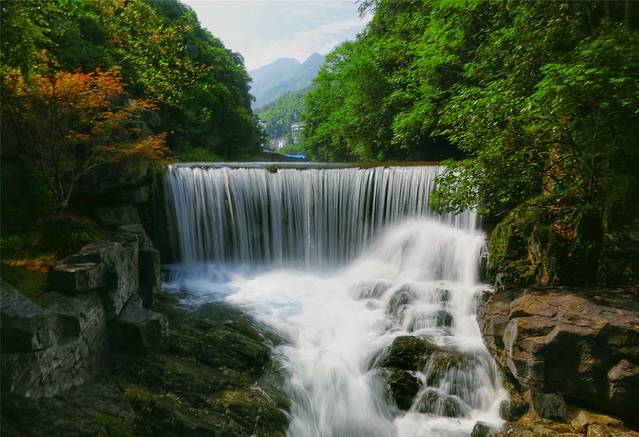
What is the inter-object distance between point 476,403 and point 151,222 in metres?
10.7

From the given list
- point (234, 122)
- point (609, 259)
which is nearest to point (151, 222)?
point (609, 259)

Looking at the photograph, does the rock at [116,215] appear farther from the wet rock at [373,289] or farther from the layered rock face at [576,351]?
the layered rock face at [576,351]

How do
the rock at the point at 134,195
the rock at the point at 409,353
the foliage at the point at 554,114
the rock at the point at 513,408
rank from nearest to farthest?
the foliage at the point at 554,114
the rock at the point at 513,408
the rock at the point at 409,353
the rock at the point at 134,195

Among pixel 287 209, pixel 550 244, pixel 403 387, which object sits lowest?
pixel 403 387

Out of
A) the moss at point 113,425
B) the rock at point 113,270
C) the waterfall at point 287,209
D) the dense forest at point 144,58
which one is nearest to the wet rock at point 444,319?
the waterfall at point 287,209

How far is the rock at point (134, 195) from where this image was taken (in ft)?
34.6

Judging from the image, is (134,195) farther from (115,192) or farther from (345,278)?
(345,278)

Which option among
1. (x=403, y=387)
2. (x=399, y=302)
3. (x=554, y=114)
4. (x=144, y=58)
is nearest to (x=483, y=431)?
(x=403, y=387)

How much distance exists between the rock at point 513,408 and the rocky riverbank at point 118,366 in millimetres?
3785

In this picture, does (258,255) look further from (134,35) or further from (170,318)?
(134,35)

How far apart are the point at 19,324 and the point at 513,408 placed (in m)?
7.65

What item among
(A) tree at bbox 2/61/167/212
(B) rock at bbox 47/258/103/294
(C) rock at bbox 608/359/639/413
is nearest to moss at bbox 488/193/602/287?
(C) rock at bbox 608/359/639/413

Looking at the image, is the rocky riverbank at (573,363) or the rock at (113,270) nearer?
the rocky riverbank at (573,363)

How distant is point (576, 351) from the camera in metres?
5.52
